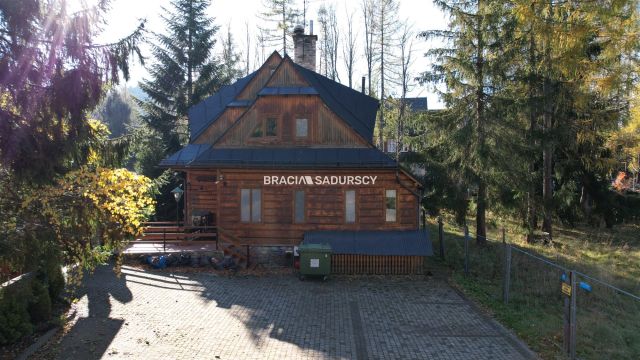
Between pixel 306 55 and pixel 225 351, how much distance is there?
58.3 feet

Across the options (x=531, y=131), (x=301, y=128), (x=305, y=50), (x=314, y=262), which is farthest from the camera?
(x=305, y=50)

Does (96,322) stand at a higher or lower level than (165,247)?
lower

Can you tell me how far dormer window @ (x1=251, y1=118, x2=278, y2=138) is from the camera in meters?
18.9

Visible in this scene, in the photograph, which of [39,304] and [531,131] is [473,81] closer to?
[531,131]

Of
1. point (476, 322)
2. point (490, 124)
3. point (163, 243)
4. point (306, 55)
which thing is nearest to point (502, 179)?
point (490, 124)

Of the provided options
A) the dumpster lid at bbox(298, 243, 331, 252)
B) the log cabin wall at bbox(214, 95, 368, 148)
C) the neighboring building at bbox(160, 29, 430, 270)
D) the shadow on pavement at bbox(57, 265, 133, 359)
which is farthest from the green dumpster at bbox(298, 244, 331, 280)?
the shadow on pavement at bbox(57, 265, 133, 359)

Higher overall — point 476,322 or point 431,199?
point 431,199

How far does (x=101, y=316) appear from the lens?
1163 centimetres

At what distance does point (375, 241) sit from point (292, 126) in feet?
17.8

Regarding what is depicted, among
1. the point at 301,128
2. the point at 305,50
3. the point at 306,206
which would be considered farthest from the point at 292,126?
the point at 305,50

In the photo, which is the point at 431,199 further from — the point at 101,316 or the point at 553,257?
the point at 101,316

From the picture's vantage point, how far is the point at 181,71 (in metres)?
32.0

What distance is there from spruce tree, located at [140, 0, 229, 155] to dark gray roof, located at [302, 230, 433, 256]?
1694cm

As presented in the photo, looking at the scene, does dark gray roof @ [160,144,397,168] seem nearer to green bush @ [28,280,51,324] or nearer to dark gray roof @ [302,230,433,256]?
dark gray roof @ [302,230,433,256]
